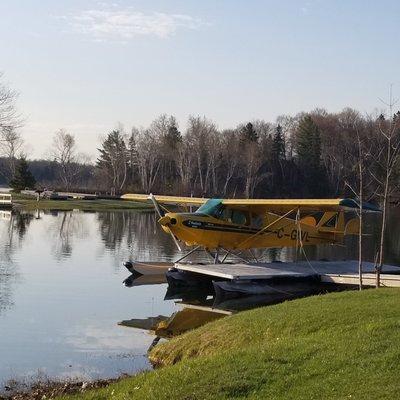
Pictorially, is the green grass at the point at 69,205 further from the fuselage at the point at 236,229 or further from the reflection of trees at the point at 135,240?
the fuselage at the point at 236,229

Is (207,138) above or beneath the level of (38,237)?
above

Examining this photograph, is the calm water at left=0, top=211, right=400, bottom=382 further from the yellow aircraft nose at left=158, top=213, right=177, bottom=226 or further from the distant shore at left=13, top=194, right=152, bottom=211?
the distant shore at left=13, top=194, right=152, bottom=211

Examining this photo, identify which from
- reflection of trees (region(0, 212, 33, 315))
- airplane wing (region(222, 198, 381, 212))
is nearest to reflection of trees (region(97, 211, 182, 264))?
reflection of trees (region(0, 212, 33, 315))

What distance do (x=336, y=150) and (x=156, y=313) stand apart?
84.9 meters

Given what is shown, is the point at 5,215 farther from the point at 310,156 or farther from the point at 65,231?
the point at 310,156

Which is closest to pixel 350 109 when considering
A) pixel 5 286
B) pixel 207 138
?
pixel 207 138

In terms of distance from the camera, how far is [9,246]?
29844mm

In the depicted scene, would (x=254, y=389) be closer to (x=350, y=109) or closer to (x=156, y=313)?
(x=156, y=313)

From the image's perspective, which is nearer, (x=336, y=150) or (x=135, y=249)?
(x=135, y=249)

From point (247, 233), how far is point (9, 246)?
1222cm

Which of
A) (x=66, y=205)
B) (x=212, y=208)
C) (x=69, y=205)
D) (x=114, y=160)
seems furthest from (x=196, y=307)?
(x=114, y=160)

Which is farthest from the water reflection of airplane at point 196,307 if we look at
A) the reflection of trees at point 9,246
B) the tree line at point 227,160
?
the tree line at point 227,160

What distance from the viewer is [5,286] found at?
19266 millimetres

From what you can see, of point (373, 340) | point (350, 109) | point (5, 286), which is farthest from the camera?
point (350, 109)
